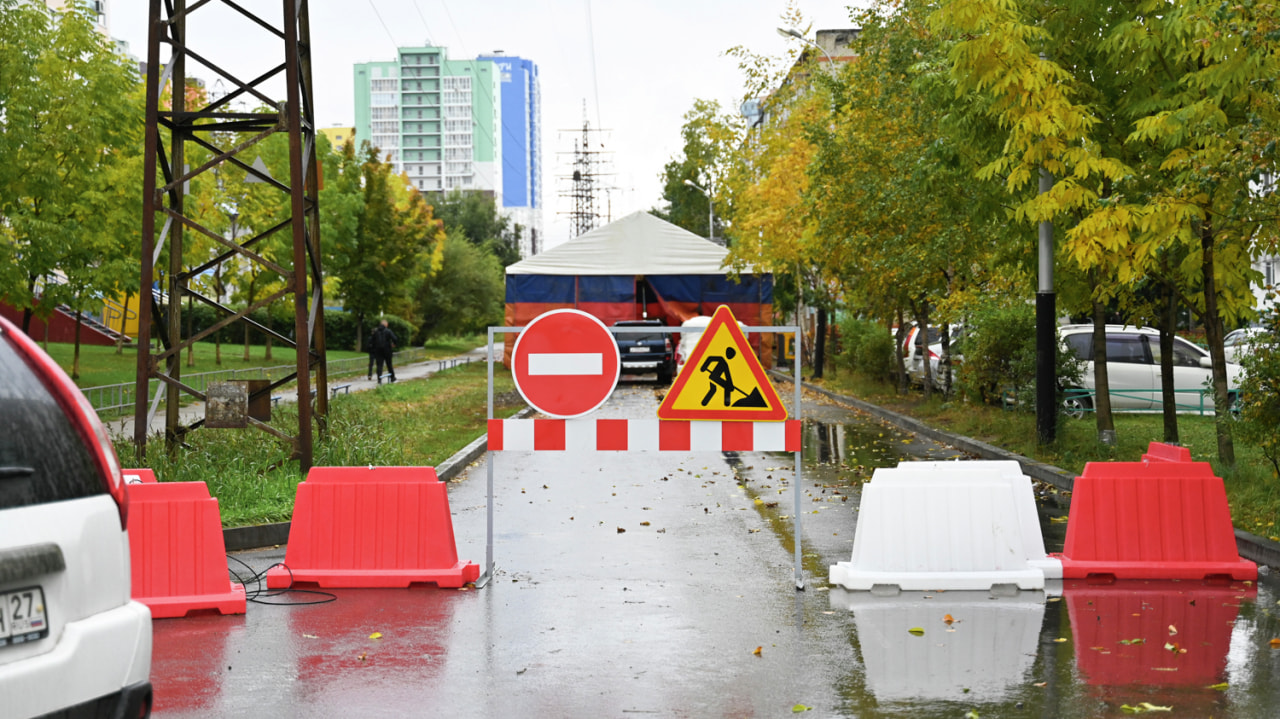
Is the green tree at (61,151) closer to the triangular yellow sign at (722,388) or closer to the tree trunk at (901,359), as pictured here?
the triangular yellow sign at (722,388)

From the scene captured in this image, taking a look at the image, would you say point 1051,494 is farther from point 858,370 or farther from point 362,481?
point 858,370

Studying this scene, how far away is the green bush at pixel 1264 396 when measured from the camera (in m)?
10.4

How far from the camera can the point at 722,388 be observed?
8281 mm

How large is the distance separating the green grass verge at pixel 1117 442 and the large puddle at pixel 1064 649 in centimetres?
235

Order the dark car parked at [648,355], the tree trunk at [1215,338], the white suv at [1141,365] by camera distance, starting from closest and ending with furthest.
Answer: the tree trunk at [1215,338], the white suv at [1141,365], the dark car parked at [648,355]

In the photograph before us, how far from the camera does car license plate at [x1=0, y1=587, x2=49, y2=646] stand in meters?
3.24

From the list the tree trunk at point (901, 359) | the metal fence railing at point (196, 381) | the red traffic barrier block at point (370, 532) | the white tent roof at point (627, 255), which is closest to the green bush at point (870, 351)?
the tree trunk at point (901, 359)

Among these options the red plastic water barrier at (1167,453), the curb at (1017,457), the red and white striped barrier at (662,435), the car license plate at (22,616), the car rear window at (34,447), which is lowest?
the curb at (1017,457)

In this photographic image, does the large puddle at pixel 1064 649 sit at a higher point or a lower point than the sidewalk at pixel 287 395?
lower

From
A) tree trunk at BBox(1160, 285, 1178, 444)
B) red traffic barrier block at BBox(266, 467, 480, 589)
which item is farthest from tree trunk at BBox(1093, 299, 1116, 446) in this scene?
red traffic barrier block at BBox(266, 467, 480, 589)

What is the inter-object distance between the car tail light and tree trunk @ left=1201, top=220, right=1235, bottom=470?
36.1 ft

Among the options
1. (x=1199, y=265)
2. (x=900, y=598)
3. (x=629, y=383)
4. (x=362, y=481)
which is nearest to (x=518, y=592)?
(x=362, y=481)

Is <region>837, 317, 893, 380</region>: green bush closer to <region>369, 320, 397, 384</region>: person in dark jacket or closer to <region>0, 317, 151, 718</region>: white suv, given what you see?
<region>369, 320, 397, 384</region>: person in dark jacket

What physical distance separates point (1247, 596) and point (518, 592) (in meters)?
4.69
